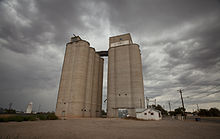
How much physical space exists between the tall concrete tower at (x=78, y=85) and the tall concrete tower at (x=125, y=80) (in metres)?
9.77

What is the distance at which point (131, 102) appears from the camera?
50.0m

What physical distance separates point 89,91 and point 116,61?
1996 cm

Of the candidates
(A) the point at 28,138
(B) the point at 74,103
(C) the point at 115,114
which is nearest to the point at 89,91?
(B) the point at 74,103

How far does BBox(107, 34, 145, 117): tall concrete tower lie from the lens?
50.2 meters

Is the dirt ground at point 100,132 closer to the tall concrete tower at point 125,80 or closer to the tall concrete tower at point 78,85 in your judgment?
the tall concrete tower at point 78,85

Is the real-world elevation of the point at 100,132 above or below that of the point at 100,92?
below

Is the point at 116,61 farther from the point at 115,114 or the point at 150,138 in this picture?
the point at 150,138

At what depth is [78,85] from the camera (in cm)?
5100

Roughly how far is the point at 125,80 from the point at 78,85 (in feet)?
69.3

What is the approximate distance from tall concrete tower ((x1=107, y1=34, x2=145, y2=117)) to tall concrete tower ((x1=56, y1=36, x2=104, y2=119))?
977cm

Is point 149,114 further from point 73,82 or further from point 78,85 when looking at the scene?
point 73,82

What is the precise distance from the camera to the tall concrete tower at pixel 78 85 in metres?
49.1

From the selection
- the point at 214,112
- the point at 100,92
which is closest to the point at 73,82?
the point at 100,92

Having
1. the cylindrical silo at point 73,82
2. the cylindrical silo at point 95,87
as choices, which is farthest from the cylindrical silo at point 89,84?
the cylindrical silo at point 95,87
